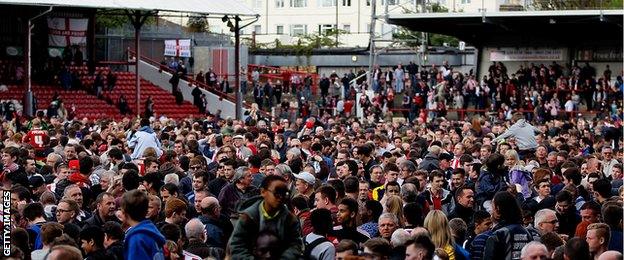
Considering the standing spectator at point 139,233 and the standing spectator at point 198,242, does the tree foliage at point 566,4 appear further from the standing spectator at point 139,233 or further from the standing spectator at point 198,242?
the standing spectator at point 139,233

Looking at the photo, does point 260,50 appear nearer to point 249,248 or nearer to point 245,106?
point 245,106

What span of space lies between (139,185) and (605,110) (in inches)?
1359

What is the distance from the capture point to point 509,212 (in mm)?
11578

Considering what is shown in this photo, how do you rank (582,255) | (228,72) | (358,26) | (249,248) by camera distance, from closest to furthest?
1. (249,248)
2. (582,255)
3. (228,72)
4. (358,26)

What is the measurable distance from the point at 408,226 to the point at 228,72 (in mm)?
48673

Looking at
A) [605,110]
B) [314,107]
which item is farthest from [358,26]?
[605,110]

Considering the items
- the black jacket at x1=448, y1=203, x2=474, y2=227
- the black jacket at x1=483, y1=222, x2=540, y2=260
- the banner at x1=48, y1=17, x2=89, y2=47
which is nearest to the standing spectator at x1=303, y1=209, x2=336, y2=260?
the black jacket at x1=483, y1=222, x2=540, y2=260

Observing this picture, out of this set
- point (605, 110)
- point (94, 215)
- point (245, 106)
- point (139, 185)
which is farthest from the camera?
point (245, 106)

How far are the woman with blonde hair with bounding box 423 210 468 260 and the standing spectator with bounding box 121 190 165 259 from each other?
226cm

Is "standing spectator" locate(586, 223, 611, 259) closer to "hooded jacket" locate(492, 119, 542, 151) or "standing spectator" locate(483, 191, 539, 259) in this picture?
"standing spectator" locate(483, 191, 539, 259)

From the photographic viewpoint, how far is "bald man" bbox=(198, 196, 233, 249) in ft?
40.5

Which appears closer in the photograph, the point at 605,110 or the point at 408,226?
the point at 408,226

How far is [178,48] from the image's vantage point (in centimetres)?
5859

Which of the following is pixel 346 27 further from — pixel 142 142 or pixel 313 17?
pixel 142 142
